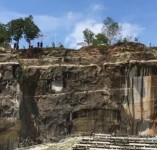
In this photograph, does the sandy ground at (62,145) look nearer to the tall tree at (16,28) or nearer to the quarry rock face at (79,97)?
the quarry rock face at (79,97)

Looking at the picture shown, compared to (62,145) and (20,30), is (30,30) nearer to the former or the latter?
(20,30)

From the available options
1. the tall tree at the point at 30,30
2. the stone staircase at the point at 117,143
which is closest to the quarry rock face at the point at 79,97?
the tall tree at the point at 30,30

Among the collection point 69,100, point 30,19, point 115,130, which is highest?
point 30,19

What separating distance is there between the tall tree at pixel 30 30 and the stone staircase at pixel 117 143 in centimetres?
1485

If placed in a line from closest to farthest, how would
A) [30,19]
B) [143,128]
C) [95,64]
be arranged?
[143,128]
[95,64]
[30,19]

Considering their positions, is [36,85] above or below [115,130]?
above

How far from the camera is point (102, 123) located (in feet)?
92.9

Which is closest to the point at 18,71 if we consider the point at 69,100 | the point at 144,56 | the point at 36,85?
the point at 36,85

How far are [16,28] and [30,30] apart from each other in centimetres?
103

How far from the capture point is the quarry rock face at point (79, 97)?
28.0m

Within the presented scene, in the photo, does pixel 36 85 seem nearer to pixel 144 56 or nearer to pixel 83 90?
pixel 83 90

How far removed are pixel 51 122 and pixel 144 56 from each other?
23.4ft

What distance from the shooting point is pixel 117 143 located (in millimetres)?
19750

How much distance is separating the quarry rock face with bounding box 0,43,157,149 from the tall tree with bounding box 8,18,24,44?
14.9 ft
